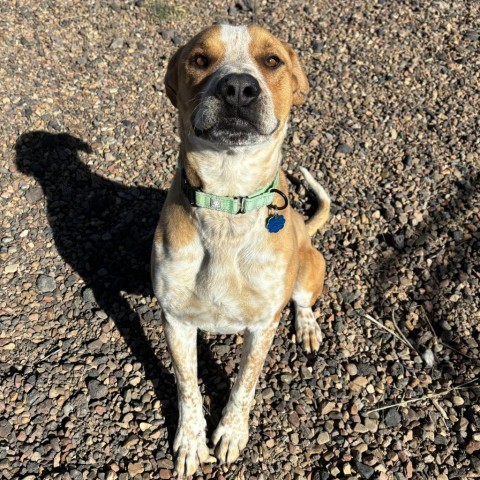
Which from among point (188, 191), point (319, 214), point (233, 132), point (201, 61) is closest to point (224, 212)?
point (188, 191)

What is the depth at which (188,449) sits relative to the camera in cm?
378

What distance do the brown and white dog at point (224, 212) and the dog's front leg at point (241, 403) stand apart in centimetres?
1

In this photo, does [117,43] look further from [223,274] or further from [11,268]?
[223,274]

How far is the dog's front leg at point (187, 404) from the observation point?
143 inches

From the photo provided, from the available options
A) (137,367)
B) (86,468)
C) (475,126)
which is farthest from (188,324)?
(475,126)

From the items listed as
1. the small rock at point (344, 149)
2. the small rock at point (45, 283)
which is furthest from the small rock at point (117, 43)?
the small rock at point (45, 283)

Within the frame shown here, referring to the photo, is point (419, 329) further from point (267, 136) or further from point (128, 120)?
point (128, 120)

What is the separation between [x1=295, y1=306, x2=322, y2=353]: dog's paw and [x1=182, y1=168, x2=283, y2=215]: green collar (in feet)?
5.61

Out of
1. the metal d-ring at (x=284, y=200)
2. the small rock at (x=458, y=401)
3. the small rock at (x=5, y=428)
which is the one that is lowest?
the small rock at (x=5, y=428)

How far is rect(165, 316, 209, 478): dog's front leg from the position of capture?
3.62 meters

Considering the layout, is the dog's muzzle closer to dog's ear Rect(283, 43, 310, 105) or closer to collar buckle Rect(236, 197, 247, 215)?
collar buckle Rect(236, 197, 247, 215)

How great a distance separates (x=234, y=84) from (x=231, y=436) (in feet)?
8.20

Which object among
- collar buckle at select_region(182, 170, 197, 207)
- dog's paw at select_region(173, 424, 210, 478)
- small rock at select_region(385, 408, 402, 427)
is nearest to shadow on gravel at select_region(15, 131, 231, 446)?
dog's paw at select_region(173, 424, 210, 478)

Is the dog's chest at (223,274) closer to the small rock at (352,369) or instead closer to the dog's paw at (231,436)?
the dog's paw at (231,436)
